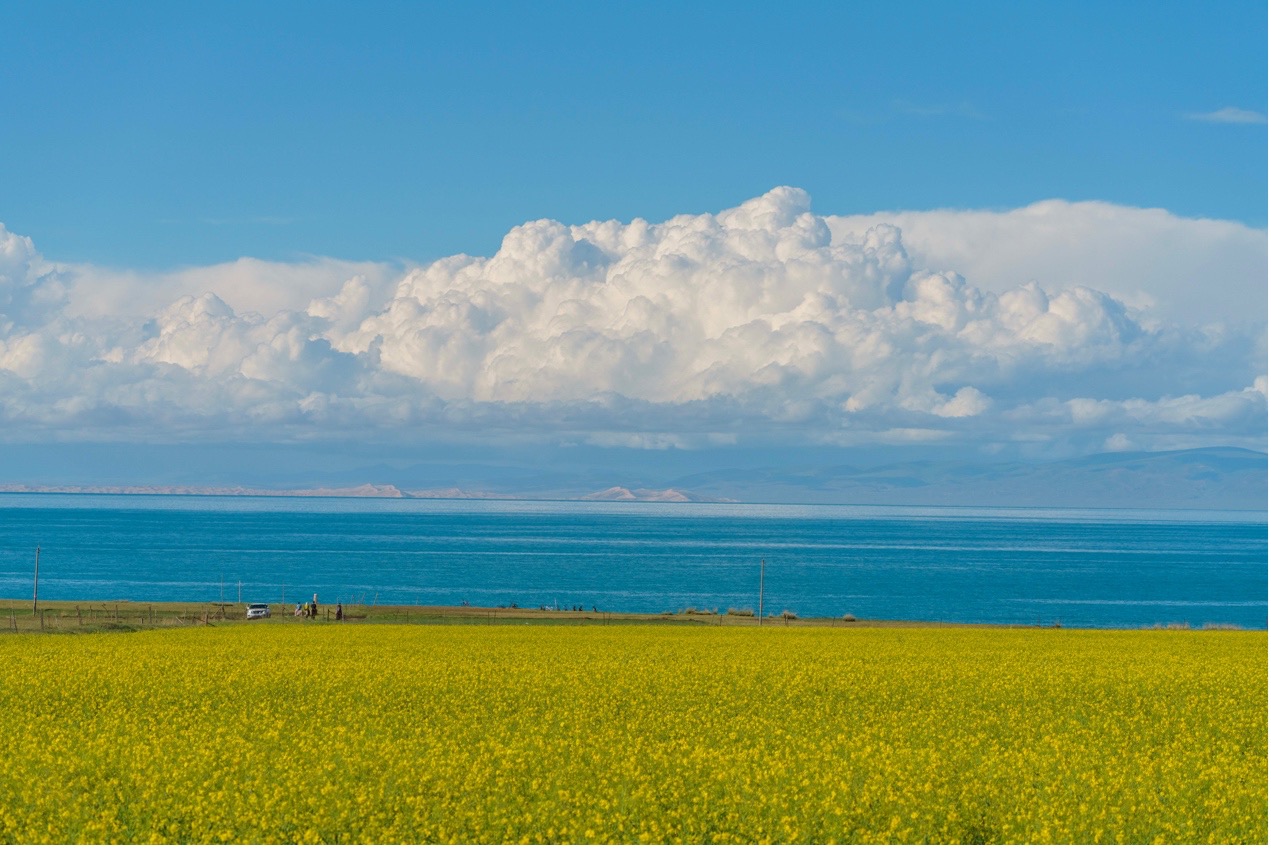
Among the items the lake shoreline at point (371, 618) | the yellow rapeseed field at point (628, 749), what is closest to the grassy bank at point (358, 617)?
the lake shoreline at point (371, 618)

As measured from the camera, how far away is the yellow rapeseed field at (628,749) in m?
18.4

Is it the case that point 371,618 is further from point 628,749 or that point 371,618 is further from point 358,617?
point 628,749

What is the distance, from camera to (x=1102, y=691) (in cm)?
3231

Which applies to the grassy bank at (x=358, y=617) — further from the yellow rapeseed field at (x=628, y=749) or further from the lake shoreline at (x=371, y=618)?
the yellow rapeseed field at (x=628, y=749)

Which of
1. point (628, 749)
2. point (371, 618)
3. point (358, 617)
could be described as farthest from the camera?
point (358, 617)

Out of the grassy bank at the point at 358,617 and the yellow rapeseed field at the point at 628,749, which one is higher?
the yellow rapeseed field at the point at 628,749

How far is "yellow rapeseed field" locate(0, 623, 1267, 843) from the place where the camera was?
60.3ft

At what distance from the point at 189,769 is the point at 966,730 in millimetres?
15545

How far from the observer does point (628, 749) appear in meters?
22.5

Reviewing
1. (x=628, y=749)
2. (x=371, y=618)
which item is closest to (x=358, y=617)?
(x=371, y=618)

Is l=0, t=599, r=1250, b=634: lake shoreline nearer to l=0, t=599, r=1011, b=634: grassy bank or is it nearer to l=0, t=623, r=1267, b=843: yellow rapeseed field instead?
l=0, t=599, r=1011, b=634: grassy bank

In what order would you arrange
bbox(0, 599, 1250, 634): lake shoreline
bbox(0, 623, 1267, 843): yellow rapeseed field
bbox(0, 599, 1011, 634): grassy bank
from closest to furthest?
bbox(0, 623, 1267, 843): yellow rapeseed field
bbox(0, 599, 1250, 634): lake shoreline
bbox(0, 599, 1011, 634): grassy bank

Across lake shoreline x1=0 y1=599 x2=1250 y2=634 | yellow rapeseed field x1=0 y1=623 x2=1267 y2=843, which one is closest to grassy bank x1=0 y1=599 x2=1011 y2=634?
lake shoreline x1=0 y1=599 x2=1250 y2=634

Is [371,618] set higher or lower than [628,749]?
lower
